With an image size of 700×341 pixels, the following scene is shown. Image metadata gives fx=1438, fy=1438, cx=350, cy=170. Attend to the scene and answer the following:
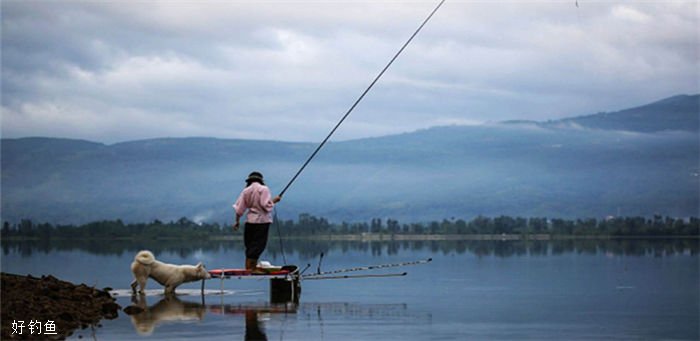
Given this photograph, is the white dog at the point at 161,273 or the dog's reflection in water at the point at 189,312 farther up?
the white dog at the point at 161,273

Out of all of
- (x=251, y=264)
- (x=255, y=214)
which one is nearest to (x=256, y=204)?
(x=255, y=214)

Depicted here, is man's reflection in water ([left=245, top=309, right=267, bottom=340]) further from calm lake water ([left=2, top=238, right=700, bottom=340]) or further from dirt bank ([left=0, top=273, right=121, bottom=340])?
dirt bank ([left=0, top=273, right=121, bottom=340])

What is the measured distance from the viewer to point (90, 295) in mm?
21344

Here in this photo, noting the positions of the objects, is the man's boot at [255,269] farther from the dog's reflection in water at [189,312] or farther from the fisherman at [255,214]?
the dog's reflection in water at [189,312]

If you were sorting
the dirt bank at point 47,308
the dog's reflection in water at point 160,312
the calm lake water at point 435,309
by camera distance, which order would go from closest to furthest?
1. the dirt bank at point 47,308
2. the calm lake water at point 435,309
3. the dog's reflection in water at point 160,312

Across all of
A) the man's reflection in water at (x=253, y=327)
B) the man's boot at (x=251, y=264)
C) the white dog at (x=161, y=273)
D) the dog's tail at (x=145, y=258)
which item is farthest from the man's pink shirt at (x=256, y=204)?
the man's reflection in water at (x=253, y=327)

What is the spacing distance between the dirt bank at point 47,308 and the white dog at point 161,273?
2.26 meters

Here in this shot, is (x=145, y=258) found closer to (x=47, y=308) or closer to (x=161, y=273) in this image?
(x=161, y=273)

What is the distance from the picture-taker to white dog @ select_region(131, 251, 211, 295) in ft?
79.3

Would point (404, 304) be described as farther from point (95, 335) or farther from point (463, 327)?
point (95, 335)

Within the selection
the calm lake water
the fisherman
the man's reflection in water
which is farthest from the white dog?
the man's reflection in water

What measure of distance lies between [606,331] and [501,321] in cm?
192

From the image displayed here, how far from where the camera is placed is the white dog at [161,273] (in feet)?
79.3

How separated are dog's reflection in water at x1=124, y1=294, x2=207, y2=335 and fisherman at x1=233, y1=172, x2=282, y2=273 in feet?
5.53
